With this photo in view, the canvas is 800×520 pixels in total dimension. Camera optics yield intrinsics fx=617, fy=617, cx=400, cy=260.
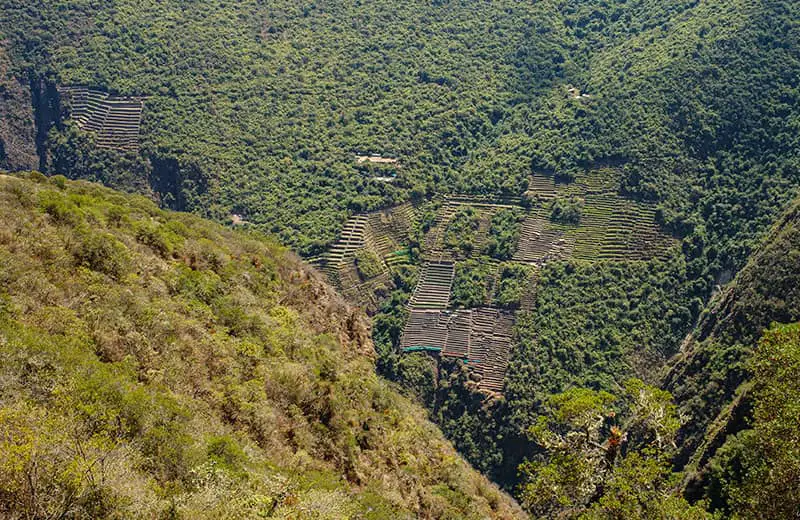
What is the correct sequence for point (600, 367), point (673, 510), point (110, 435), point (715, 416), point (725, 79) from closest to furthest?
point (110, 435) < point (673, 510) < point (715, 416) < point (600, 367) < point (725, 79)

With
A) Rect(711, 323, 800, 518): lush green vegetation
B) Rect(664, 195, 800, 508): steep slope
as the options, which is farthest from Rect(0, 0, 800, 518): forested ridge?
Rect(711, 323, 800, 518): lush green vegetation

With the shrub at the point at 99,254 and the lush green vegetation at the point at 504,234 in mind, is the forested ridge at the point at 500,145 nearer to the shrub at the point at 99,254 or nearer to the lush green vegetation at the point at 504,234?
the lush green vegetation at the point at 504,234

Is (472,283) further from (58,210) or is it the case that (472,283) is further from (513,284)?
(58,210)

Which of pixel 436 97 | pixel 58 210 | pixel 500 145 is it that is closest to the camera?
pixel 58 210

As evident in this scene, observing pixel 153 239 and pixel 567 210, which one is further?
A: pixel 567 210

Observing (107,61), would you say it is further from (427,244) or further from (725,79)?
(725,79)

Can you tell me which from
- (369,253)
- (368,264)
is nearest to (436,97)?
(369,253)

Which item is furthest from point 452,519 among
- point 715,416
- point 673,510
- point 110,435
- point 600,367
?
point 600,367
